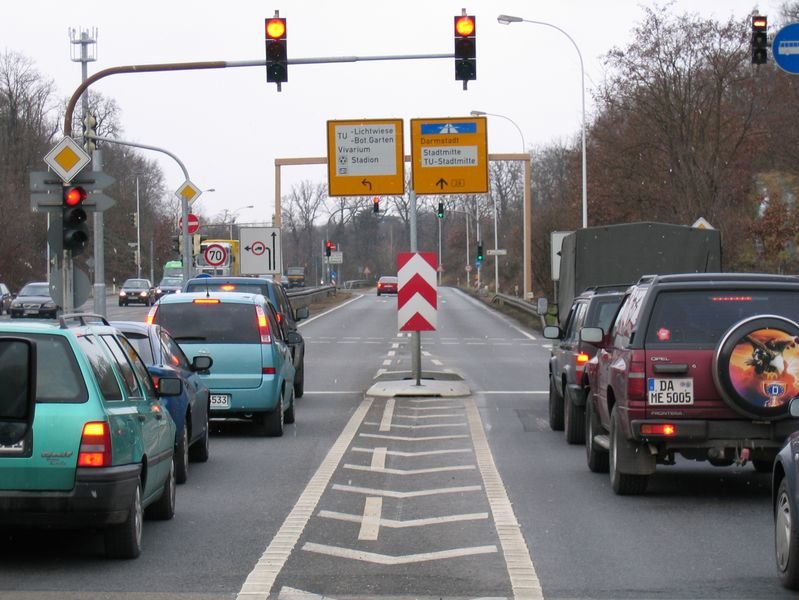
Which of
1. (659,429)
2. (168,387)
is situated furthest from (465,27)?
(168,387)

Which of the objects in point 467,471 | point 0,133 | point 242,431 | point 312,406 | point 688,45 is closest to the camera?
point 467,471

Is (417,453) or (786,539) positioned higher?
(786,539)

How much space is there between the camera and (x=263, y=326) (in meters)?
15.4

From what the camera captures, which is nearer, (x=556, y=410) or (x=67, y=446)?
(x=67, y=446)

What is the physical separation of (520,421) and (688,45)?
33353 millimetres

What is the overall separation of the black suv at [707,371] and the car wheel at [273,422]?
5658 millimetres

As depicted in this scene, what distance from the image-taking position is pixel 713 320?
10094mm

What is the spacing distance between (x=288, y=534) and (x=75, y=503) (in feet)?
6.20

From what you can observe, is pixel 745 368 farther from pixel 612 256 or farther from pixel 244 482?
pixel 612 256

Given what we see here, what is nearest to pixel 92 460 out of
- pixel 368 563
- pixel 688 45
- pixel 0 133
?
pixel 368 563

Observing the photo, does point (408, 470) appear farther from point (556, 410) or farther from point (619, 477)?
point (556, 410)

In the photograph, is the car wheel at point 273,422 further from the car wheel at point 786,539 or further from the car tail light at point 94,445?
the car wheel at point 786,539

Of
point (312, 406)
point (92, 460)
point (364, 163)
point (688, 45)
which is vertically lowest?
point (312, 406)

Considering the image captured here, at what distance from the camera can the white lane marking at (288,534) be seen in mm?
7207
